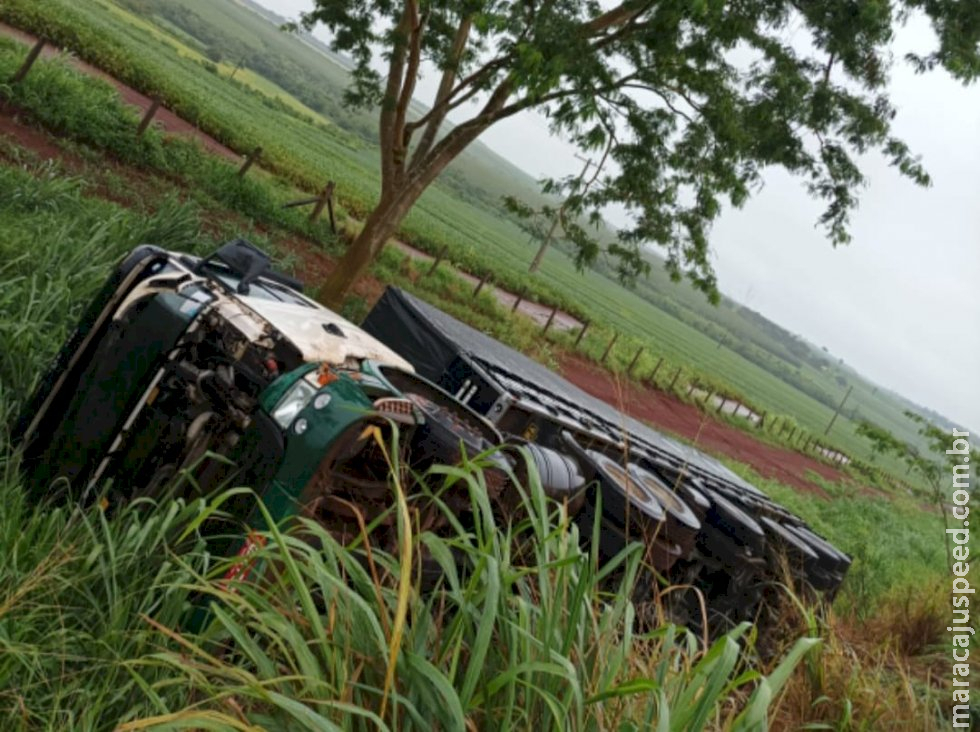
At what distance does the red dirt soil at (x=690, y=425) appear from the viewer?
Result: 19.8 meters

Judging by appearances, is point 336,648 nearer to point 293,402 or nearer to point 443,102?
point 293,402

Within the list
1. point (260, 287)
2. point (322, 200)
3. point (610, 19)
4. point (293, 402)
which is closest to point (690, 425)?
point (322, 200)

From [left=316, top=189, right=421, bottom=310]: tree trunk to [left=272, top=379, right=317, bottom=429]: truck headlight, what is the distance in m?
8.17

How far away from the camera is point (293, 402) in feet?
8.75

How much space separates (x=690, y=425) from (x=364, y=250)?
15.3m

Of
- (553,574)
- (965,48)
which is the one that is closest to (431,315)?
(553,574)

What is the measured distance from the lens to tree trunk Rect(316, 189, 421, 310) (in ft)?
35.0

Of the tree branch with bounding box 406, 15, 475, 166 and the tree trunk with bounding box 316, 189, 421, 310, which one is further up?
the tree branch with bounding box 406, 15, 475, 166

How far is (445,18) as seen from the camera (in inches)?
451

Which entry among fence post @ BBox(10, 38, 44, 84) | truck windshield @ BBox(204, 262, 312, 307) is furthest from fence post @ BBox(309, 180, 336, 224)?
truck windshield @ BBox(204, 262, 312, 307)

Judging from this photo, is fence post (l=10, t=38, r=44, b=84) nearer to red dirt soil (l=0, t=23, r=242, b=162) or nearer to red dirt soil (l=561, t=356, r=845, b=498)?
red dirt soil (l=0, t=23, r=242, b=162)

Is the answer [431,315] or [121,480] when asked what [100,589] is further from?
[431,315]

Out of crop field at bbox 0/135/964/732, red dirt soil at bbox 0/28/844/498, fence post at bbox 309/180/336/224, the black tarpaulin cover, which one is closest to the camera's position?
crop field at bbox 0/135/964/732

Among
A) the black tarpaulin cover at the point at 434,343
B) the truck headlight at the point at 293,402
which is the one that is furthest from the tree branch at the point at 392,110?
the truck headlight at the point at 293,402
